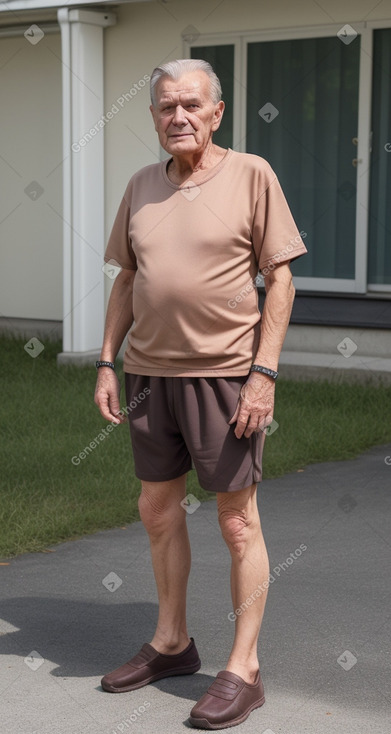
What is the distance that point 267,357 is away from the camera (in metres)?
3.93

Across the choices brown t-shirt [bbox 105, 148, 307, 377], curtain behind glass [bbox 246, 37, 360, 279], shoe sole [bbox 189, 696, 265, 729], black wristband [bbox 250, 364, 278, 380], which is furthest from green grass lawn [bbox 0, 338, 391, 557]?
black wristband [bbox 250, 364, 278, 380]

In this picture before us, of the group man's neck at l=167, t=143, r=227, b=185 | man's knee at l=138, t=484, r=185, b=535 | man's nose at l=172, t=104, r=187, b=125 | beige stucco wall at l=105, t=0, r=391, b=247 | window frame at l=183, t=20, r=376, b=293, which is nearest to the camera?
man's nose at l=172, t=104, r=187, b=125

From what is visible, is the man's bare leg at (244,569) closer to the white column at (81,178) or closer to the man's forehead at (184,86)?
the man's forehead at (184,86)

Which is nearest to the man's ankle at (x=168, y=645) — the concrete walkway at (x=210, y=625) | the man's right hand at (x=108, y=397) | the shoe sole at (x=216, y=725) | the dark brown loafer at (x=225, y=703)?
the concrete walkway at (x=210, y=625)

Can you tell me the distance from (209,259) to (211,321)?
201mm

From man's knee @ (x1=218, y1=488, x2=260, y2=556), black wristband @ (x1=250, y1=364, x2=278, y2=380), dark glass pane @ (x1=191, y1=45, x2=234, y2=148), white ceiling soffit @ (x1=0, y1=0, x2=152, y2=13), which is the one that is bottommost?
man's knee @ (x1=218, y1=488, x2=260, y2=556)

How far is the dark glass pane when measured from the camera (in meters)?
11.8

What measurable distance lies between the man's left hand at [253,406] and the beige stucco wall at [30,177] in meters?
9.66

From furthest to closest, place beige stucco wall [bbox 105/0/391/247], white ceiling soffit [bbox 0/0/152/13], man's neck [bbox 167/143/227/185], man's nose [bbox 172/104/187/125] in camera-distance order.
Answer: beige stucco wall [bbox 105/0/391/247] < white ceiling soffit [bbox 0/0/152/13] < man's neck [bbox 167/143/227/185] < man's nose [bbox 172/104/187/125]

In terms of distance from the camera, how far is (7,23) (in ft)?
42.5

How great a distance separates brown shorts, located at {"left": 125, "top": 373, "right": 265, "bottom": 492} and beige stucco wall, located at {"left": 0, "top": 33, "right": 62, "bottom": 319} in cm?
946

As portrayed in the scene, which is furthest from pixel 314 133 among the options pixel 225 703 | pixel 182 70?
pixel 225 703

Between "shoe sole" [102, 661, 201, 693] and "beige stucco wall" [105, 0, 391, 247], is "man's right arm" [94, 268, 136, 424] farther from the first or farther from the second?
"beige stucco wall" [105, 0, 391, 247]

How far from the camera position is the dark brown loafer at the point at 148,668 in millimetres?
4242
